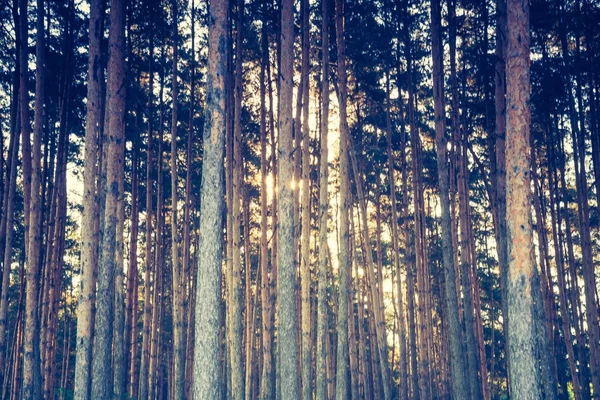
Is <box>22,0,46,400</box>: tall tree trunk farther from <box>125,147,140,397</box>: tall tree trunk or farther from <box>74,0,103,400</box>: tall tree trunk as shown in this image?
<box>125,147,140,397</box>: tall tree trunk

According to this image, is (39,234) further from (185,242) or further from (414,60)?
(414,60)

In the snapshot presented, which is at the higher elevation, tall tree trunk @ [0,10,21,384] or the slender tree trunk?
tall tree trunk @ [0,10,21,384]

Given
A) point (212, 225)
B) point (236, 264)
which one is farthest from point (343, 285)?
point (212, 225)

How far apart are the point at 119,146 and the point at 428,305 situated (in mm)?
15259

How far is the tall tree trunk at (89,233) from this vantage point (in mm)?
9078

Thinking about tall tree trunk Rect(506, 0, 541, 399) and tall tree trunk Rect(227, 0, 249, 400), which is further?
tall tree trunk Rect(227, 0, 249, 400)

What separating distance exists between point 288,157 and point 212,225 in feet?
10.4

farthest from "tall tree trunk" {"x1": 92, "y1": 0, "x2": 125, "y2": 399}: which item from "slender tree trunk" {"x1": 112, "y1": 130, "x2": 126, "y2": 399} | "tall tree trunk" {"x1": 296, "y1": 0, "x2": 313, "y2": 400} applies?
"tall tree trunk" {"x1": 296, "y1": 0, "x2": 313, "y2": 400}

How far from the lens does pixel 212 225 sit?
7641mm

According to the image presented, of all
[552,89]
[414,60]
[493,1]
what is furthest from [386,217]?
[493,1]

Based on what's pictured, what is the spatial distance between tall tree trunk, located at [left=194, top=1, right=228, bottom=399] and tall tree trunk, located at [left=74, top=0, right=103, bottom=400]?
2.91 meters

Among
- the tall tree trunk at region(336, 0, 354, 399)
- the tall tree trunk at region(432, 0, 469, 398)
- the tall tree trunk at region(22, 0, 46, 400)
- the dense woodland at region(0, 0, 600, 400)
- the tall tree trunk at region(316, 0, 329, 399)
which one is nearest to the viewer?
the dense woodland at region(0, 0, 600, 400)

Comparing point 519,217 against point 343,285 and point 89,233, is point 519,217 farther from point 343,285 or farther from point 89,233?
point 89,233

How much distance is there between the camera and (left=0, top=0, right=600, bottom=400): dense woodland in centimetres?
812
